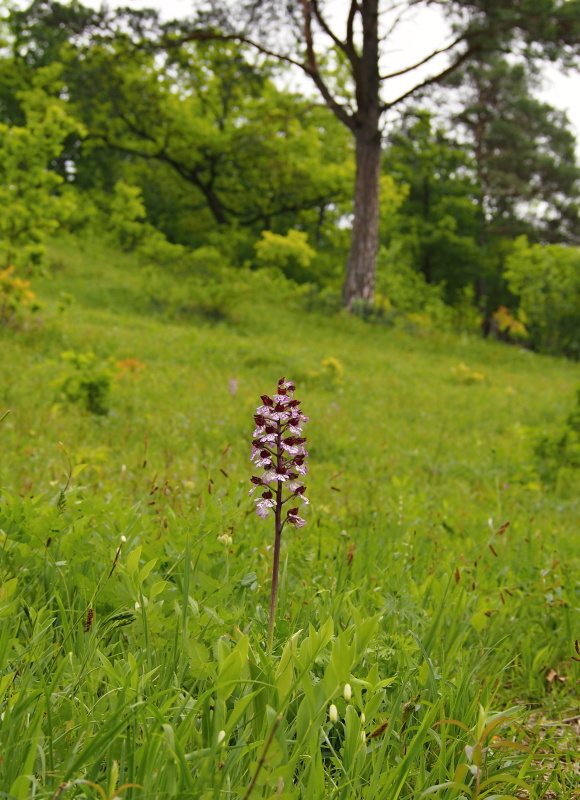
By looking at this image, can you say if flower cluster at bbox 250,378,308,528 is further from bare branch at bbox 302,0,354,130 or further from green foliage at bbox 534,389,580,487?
bare branch at bbox 302,0,354,130

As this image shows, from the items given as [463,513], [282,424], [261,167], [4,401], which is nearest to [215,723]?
[282,424]

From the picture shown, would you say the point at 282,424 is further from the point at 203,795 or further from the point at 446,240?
the point at 446,240

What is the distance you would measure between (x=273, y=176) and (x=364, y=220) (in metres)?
6.30

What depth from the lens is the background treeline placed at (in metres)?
16.1

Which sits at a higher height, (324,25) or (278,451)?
(324,25)

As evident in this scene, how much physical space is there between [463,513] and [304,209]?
20930mm

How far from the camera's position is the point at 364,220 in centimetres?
1569

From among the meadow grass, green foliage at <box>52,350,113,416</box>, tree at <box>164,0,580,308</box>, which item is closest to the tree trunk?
tree at <box>164,0,580,308</box>

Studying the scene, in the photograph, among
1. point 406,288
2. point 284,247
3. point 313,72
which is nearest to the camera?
point 313,72

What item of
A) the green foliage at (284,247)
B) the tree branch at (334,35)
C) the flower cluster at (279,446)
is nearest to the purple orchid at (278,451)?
the flower cluster at (279,446)

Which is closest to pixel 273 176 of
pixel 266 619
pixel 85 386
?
pixel 85 386

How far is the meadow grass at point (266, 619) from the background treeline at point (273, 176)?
668 cm

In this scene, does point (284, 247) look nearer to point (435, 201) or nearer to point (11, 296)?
point (435, 201)

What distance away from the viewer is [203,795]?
1.14 metres
